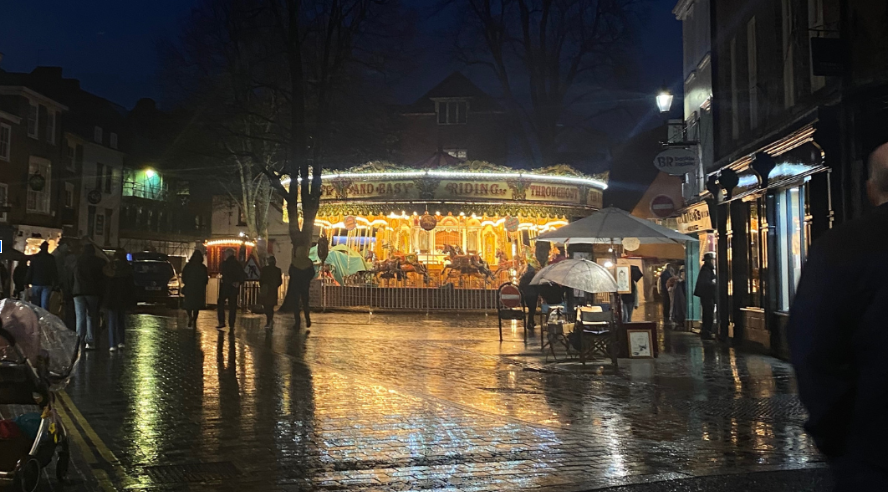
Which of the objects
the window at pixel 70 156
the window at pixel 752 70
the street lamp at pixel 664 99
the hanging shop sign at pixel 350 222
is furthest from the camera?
the window at pixel 70 156

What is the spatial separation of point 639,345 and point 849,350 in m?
11.0

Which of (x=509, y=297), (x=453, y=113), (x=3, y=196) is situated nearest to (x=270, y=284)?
(x=509, y=297)

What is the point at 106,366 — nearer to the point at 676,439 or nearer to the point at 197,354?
the point at 197,354

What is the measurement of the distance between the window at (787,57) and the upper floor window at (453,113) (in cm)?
3494

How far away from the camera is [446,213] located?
29.0 metres

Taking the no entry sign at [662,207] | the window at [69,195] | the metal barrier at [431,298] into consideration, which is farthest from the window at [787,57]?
the window at [69,195]

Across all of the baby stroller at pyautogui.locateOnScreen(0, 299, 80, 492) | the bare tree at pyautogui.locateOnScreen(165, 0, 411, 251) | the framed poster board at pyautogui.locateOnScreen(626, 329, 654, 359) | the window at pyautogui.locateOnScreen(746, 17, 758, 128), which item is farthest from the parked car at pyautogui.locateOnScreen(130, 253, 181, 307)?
the baby stroller at pyautogui.locateOnScreen(0, 299, 80, 492)

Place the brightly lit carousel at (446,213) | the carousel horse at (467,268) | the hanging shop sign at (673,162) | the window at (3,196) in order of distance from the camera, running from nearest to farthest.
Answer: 1. the hanging shop sign at (673,162)
2. the carousel horse at (467,268)
3. the brightly lit carousel at (446,213)
4. the window at (3,196)

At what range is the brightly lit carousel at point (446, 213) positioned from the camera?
28.1m

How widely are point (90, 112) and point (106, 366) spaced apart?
42544mm

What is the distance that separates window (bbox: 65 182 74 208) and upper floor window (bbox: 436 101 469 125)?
21.2 meters

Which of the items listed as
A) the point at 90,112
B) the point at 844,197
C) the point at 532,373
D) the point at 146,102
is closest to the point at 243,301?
the point at 532,373

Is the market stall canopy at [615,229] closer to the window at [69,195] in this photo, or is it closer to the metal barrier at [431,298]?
the metal barrier at [431,298]

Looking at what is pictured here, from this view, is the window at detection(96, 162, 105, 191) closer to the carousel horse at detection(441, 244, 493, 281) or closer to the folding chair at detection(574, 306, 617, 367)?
the carousel horse at detection(441, 244, 493, 281)
